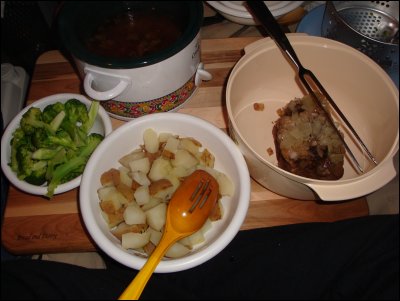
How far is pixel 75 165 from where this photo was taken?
0.88 m

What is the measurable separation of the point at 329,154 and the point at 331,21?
1.53ft

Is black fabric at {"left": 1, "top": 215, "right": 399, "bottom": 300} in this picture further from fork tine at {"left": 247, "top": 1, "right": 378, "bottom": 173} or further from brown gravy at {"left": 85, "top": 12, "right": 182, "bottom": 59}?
brown gravy at {"left": 85, "top": 12, "right": 182, "bottom": 59}

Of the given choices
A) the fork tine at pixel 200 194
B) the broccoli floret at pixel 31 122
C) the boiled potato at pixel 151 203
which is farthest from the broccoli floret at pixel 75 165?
the fork tine at pixel 200 194

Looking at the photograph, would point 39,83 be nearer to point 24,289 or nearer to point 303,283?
point 24,289

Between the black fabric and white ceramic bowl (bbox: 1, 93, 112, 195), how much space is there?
0.21 meters

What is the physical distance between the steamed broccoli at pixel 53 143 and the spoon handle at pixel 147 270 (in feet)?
1.01

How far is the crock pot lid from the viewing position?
0.80m

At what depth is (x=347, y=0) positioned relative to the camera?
1247mm

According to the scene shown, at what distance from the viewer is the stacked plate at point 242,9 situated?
1182 millimetres

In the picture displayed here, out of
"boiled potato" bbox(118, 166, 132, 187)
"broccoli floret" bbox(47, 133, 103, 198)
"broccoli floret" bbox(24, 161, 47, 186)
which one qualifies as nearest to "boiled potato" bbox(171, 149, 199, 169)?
"boiled potato" bbox(118, 166, 132, 187)

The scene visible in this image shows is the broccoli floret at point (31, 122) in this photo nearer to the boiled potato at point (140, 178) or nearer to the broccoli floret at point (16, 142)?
the broccoli floret at point (16, 142)

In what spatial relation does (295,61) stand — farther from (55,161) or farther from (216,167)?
(55,161)

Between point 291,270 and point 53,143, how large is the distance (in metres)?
0.70

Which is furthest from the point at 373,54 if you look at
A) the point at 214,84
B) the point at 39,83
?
the point at 39,83
